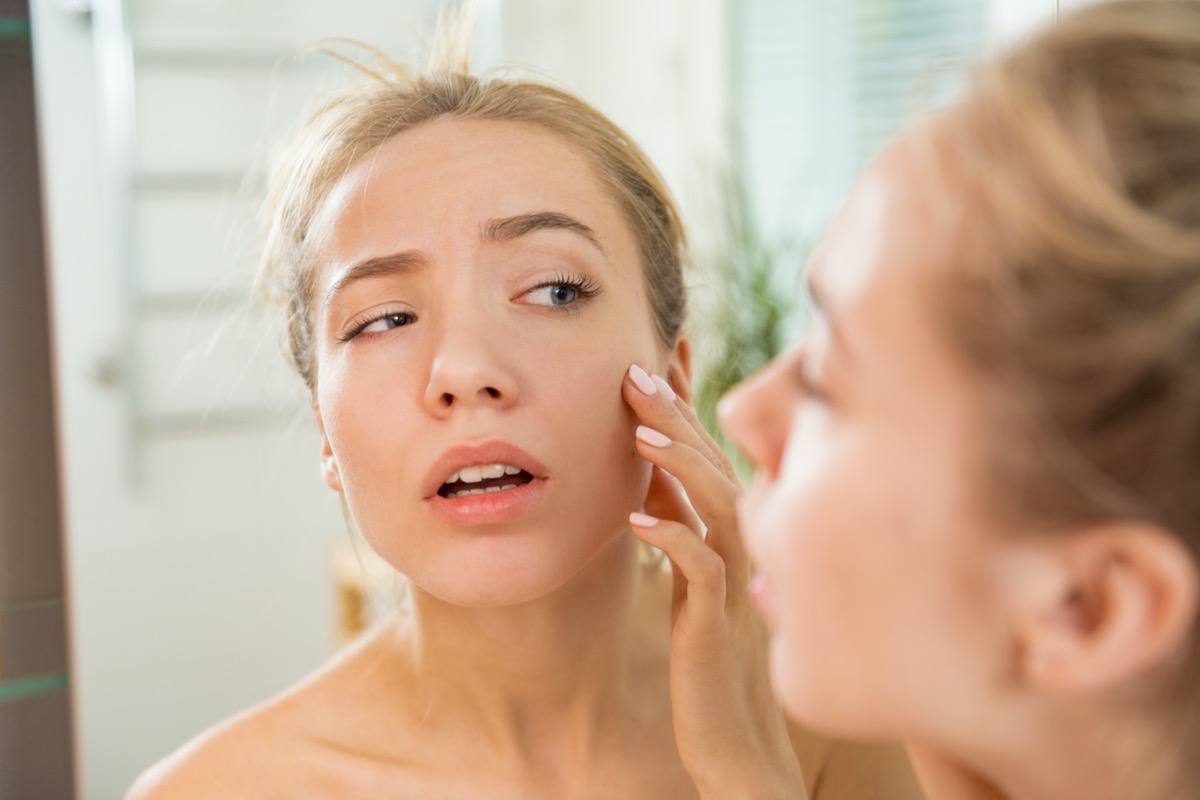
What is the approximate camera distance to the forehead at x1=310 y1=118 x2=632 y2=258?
100cm

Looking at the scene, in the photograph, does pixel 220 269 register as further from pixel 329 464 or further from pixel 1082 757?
pixel 1082 757

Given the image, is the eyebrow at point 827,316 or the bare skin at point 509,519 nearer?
the eyebrow at point 827,316

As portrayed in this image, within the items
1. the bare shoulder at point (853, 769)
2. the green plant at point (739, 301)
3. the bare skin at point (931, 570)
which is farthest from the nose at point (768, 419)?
the green plant at point (739, 301)

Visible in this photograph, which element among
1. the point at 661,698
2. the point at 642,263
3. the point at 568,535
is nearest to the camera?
the point at 568,535

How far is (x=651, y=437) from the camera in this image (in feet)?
3.36

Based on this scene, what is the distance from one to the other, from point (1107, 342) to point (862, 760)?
77 centimetres

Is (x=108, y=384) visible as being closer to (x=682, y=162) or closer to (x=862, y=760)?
(x=682, y=162)

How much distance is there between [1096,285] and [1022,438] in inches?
3.3

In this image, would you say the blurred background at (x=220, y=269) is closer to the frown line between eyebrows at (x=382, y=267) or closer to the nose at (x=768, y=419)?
the frown line between eyebrows at (x=382, y=267)

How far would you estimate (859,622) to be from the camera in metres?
0.63

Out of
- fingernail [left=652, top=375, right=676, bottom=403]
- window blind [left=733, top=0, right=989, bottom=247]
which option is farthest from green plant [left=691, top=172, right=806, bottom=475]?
fingernail [left=652, top=375, right=676, bottom=403]

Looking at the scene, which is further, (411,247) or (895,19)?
(895,19)

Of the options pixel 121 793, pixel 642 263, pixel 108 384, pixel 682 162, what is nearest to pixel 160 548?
pixel 108 384

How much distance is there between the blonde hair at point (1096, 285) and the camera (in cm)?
56
